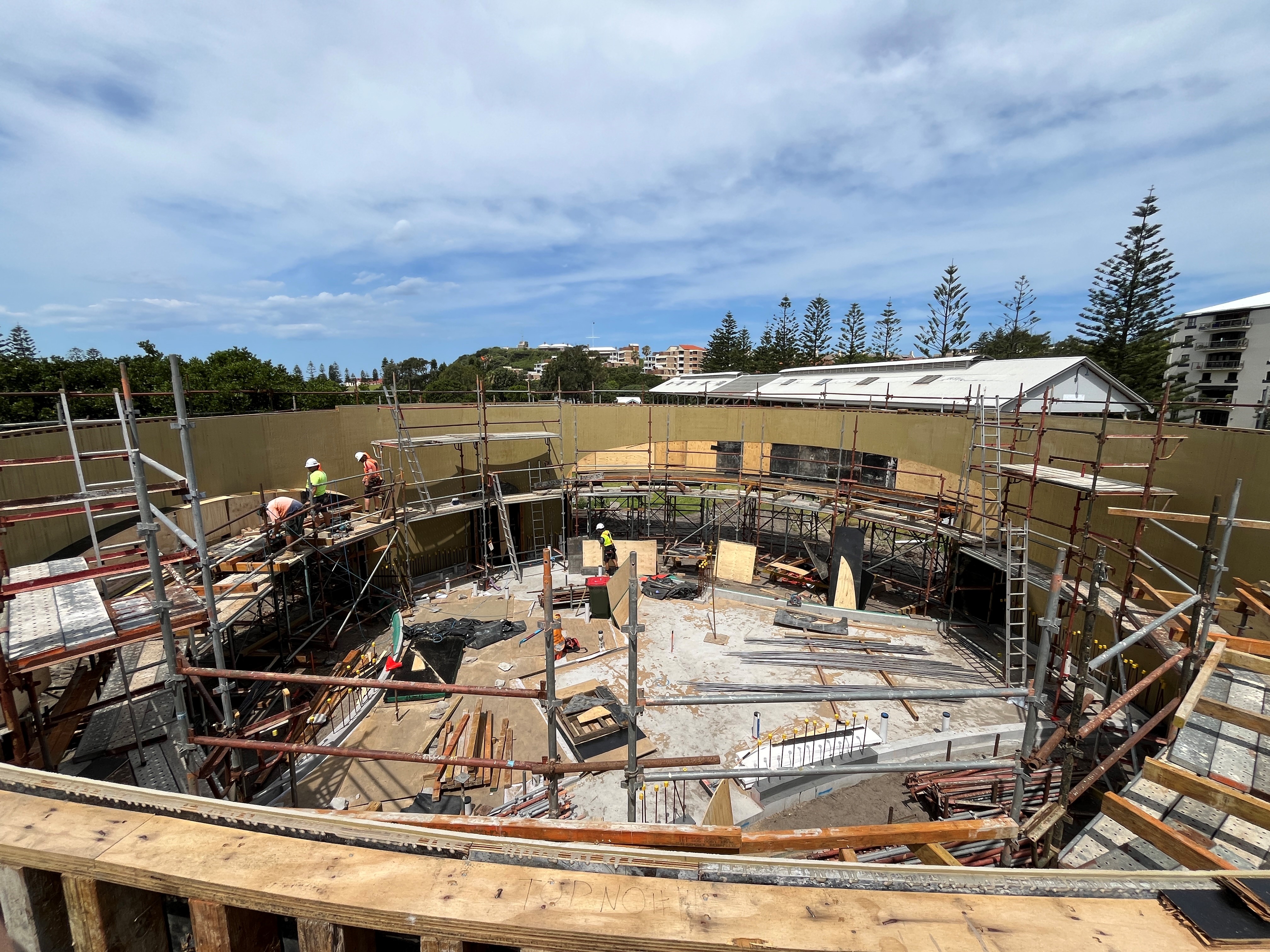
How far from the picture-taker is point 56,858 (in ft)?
4.50

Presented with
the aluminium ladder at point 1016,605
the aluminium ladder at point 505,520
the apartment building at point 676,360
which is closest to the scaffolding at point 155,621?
the aluminium ladder at point 505,520

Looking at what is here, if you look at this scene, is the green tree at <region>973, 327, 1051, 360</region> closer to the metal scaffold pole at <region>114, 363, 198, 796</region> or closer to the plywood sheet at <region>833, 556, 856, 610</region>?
the plywood sheet at <region>833, 556, 856, 610</region>

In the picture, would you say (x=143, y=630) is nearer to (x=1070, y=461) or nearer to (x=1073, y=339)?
(x=1070, y=461)

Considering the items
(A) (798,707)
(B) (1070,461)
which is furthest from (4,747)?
(B) (1070,461)

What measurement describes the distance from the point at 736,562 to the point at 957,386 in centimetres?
1025

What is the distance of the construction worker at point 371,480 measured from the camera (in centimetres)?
1171

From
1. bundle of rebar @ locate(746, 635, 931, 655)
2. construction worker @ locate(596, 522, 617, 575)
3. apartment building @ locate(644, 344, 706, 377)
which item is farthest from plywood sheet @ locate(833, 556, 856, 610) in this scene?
apartment building @ locate(644, 344, 706, 377)

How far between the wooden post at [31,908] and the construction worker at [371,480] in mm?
10788

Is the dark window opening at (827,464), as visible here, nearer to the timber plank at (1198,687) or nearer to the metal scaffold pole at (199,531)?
the timber plank at (1198,687)

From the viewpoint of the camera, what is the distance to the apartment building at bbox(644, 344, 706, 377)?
121 metres

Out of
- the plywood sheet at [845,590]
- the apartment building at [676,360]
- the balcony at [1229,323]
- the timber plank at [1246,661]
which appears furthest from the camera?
the apartment building at [676,360]

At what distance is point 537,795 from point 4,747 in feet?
15.9

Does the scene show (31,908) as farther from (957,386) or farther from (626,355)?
(626,355)

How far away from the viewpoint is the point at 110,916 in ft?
4.69
